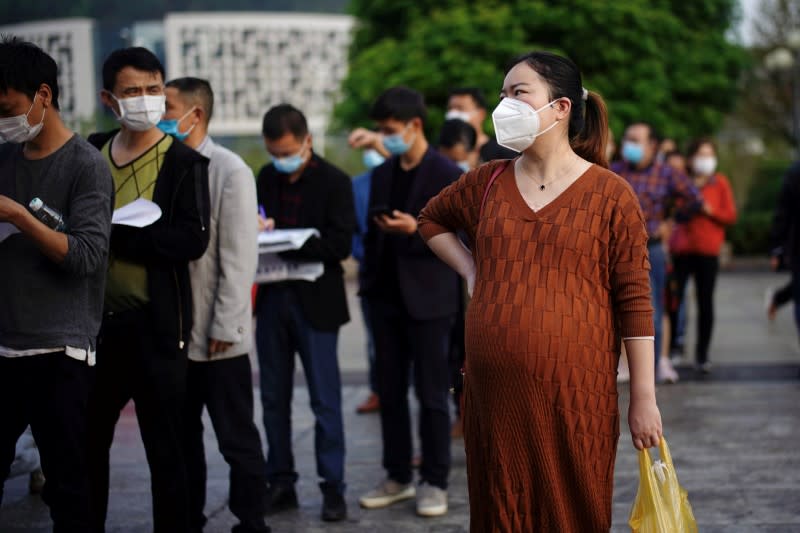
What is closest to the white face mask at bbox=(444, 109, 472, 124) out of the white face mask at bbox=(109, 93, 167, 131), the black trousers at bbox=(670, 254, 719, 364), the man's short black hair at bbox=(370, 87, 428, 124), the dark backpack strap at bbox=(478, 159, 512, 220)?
the man's short black hair at bbox=(370, 87, 428, 124)

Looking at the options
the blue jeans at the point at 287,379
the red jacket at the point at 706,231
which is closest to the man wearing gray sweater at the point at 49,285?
the blue jeans at the point at 287,379

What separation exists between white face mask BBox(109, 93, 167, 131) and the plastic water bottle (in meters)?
0.77

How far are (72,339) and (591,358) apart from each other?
1777 millimetres

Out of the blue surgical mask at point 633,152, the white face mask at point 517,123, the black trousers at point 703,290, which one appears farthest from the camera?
the black trousers at point 703,290

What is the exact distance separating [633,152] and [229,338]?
482 centimetres

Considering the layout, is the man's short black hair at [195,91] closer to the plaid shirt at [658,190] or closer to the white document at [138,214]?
the white document at [138,214]

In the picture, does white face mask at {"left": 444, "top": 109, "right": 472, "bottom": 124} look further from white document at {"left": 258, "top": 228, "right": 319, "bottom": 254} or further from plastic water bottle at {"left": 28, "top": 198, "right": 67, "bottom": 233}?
plastic water bottle at {"left": 28, "top": 198, "right": 67, "bottom": 233}

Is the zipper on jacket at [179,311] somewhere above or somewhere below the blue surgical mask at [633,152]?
below

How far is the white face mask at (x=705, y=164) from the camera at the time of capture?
434 inches

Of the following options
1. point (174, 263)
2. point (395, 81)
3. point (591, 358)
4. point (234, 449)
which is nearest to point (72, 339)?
point (174, 263)

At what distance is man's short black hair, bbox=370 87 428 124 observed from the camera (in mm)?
6184

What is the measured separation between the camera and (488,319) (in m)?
3.74

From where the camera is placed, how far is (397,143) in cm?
612

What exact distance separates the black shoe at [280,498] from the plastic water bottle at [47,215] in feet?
7.26
